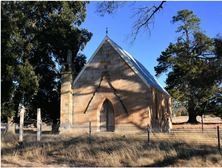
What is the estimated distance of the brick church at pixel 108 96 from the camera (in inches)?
687

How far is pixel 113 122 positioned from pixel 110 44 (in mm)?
6599

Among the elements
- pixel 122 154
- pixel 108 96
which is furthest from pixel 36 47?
pixel 122 154

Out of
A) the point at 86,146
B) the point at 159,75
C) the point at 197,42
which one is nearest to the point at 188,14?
the point at 159,75

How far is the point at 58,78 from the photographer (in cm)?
2712

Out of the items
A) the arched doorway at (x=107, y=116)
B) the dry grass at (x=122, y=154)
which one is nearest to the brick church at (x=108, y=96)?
the arched doorway at (x=107, y=116)

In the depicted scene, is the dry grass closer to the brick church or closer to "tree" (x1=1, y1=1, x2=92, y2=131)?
the brick church

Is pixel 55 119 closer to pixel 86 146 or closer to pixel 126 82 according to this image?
pixel 126 82

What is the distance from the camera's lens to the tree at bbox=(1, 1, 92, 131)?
2091cm

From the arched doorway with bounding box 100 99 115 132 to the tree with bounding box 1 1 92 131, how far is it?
7.48 metres

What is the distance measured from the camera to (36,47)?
79.9 feet

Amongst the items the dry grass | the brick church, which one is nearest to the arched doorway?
the brick church

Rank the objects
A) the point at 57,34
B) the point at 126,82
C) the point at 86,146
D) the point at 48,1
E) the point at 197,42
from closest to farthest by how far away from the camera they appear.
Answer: the point at 86,146 < the point at 126,82 < the point at 197,42 < the point at 57,34 < the point at 48,1

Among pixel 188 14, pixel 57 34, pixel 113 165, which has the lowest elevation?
pixel 113 165

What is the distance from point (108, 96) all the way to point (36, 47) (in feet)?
36.1
